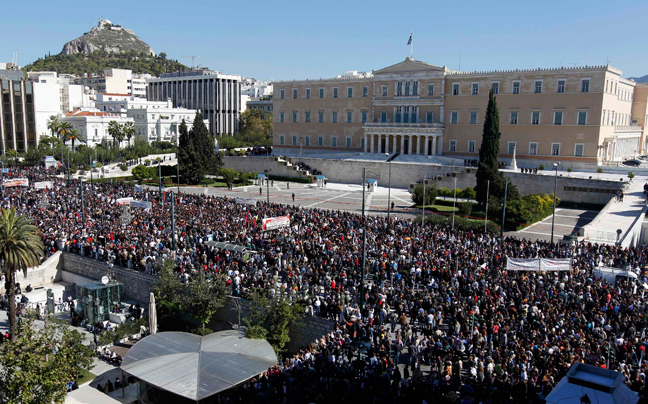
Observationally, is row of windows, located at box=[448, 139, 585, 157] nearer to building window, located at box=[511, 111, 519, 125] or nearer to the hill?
building window, located at box=[511, 111, 519, 125]

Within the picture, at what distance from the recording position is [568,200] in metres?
46.1

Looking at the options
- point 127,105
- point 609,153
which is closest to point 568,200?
point 609,153

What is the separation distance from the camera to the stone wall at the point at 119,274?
27.0 m

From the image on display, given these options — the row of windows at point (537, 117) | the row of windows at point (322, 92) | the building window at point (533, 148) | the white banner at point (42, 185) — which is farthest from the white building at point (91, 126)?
the building window at point (533, 148)

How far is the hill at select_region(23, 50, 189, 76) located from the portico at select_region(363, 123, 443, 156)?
380 feet

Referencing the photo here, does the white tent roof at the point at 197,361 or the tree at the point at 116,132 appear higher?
the tree at the point at 116,132

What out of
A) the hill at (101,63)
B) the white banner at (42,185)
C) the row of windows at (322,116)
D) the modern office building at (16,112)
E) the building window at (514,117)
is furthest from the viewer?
the hill at (101,63)

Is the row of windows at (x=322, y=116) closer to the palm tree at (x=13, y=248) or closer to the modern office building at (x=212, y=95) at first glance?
the modern office building at (x=212, y=95)

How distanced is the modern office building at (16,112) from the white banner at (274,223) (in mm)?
69556

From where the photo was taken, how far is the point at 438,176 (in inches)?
2042

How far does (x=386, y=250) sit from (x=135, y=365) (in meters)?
12.4

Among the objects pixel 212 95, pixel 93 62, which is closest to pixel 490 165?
pixel 212 95

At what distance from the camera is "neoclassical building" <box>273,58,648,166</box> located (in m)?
52.2

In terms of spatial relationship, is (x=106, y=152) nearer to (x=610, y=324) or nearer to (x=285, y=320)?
(x=285, y=320)
